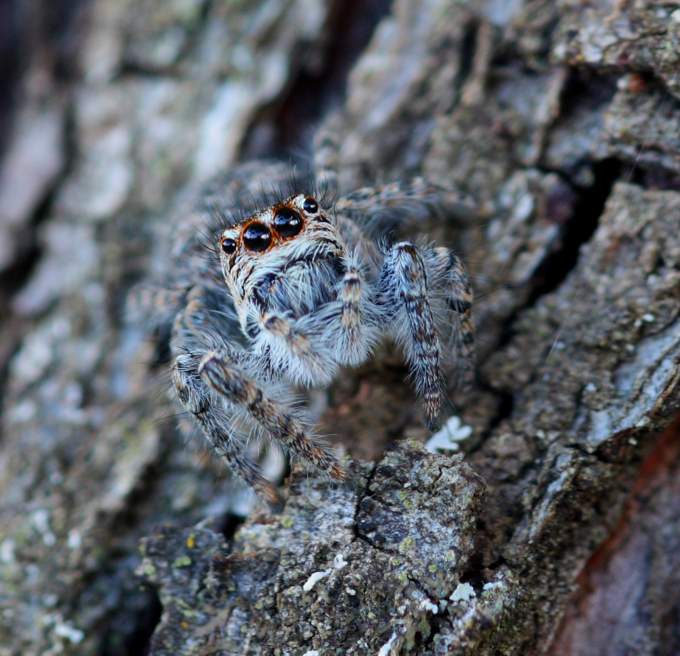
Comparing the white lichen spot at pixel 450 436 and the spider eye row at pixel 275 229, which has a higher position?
the spider eye row at pixel 275 229

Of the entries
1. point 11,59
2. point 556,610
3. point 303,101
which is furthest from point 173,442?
point 11,59

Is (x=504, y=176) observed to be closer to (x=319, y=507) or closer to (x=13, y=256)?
(x=319, y=507)

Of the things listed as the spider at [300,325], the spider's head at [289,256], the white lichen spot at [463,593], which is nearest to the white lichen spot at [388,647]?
the white lichen spot at [463,593]

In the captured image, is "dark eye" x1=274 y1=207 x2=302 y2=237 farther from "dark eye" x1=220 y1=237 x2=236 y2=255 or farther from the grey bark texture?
the grey bark texture

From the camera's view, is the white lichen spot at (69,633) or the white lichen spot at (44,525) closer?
the white lichen spot at (69,633)

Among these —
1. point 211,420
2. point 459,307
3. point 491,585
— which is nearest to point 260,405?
point 211,420

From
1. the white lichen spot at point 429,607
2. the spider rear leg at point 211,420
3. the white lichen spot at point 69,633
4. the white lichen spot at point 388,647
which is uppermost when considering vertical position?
the spider rear leg at point 211,420

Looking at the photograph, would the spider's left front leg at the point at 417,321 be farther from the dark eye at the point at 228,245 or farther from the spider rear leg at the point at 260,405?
the dark eye at the point at 228,245
